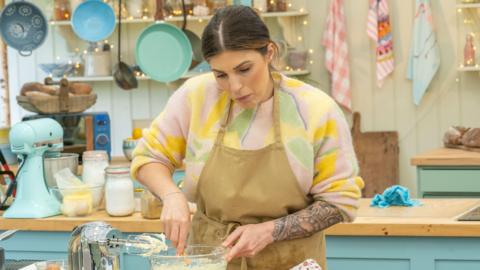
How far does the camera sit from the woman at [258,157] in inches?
85.4

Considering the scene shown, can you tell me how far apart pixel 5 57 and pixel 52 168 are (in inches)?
128

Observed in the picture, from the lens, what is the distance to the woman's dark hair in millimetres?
2107

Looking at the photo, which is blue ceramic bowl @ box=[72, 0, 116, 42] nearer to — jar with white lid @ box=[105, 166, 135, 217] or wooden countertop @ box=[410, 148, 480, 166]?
wooden countertop @ box=[410, 148, 480, 166]

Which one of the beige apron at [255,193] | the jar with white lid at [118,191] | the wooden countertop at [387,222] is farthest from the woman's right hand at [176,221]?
the jar with white lid at [118,191]

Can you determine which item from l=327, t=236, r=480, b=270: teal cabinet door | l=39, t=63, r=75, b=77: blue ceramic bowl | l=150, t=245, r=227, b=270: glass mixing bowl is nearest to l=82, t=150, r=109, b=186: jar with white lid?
l=327, t=236, r=480, b=270: teal cabinet door

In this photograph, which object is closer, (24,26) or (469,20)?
(24,26)

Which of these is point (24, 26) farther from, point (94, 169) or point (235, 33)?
point (235, 33)

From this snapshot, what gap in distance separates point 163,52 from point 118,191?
2091 mm

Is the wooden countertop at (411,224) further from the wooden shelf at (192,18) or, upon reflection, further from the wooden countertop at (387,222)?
the wooden shelf at (192,18)

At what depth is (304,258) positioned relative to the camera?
2316 mm

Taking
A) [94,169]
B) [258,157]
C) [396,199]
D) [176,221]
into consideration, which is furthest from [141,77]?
[176,221]

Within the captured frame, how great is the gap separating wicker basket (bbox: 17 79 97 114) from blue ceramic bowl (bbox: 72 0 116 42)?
23.1 inches

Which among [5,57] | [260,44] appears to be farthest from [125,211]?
[5,57]

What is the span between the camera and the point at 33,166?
3.36 metres
